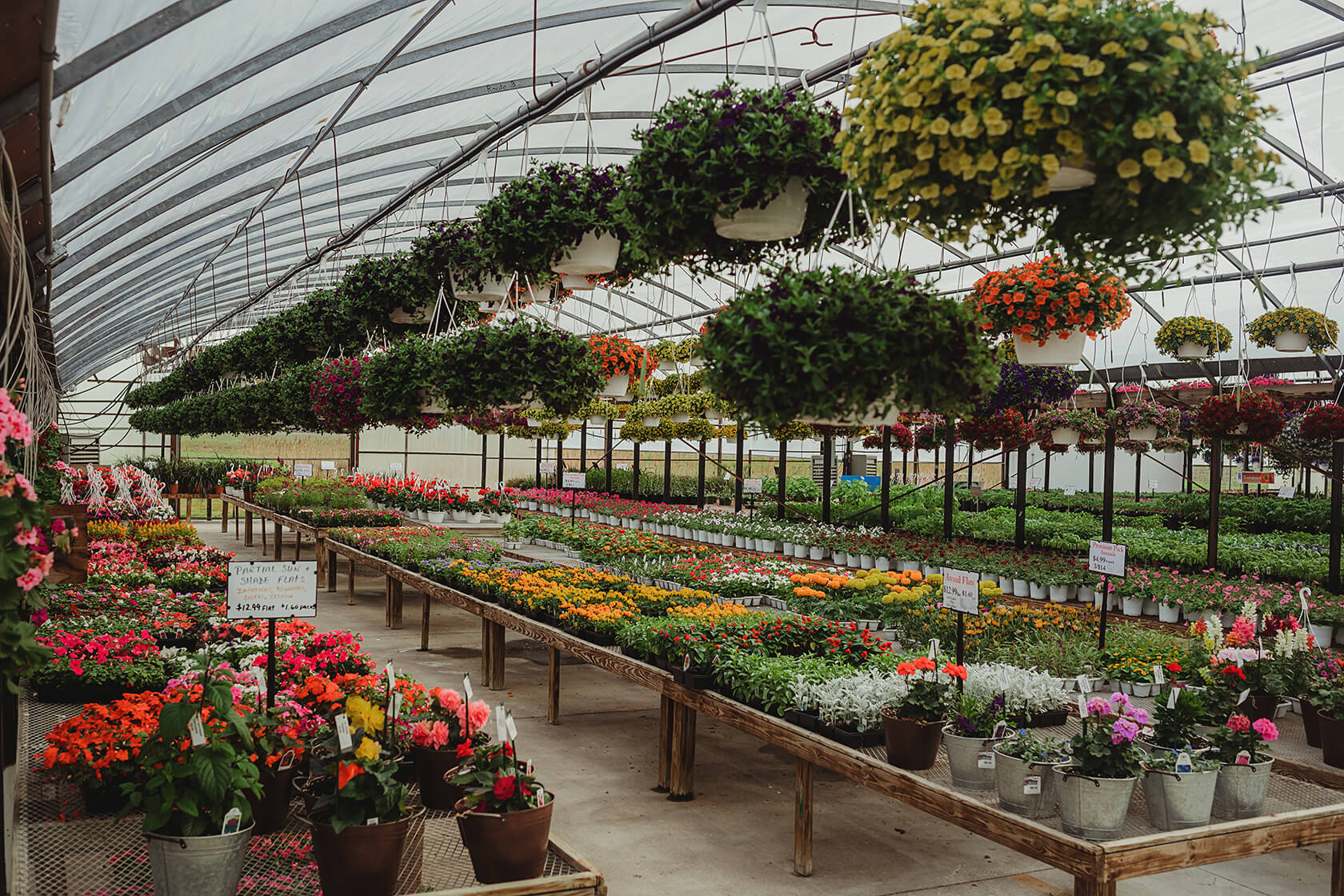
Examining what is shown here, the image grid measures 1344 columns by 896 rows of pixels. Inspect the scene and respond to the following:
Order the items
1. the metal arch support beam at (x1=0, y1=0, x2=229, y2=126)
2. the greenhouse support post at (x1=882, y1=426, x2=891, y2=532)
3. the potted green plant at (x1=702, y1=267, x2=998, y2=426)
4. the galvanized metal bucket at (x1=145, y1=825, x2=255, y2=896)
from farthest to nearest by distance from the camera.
A: the greenhouse support post at (x1=882, y1=426, x2=891, y2=532), the metal arch support beam at (x1=0, y1=0, x2=229, y2=126), the galvanized metal bucket at (x1=145, y1=825, x2=255, y2=896), the potted green plant at (x1=702, y1=267, x2=998, y2=426)

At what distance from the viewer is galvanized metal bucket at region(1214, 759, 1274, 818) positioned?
348 cm

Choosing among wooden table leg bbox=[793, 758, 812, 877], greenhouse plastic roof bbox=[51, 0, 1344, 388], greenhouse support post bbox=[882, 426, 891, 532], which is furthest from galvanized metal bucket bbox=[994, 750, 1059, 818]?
greenhouse support post bbox=[882, 426, 891, 532]

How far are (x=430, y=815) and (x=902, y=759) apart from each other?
1.74 meters

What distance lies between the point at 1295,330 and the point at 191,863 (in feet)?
29.9

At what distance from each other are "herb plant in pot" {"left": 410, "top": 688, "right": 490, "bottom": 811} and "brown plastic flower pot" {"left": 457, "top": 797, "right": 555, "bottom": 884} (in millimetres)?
488

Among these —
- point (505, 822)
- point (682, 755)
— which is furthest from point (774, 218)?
point (682, 755)

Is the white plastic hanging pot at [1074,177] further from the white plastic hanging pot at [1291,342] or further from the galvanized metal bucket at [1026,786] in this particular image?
the white plastic hanging pot at [1291,342]

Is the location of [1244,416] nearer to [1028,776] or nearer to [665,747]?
[665,747]

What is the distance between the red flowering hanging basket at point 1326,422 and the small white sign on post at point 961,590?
213 inches

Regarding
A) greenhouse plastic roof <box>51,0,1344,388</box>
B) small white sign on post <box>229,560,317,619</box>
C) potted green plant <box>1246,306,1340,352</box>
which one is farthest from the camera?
potted green plant <box>1246,306,1340,352</box>

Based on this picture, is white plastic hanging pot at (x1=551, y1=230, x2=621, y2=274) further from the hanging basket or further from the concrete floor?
the concrete floor

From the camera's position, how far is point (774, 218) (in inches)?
108

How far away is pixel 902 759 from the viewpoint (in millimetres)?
3738

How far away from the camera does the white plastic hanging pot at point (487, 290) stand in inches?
199
